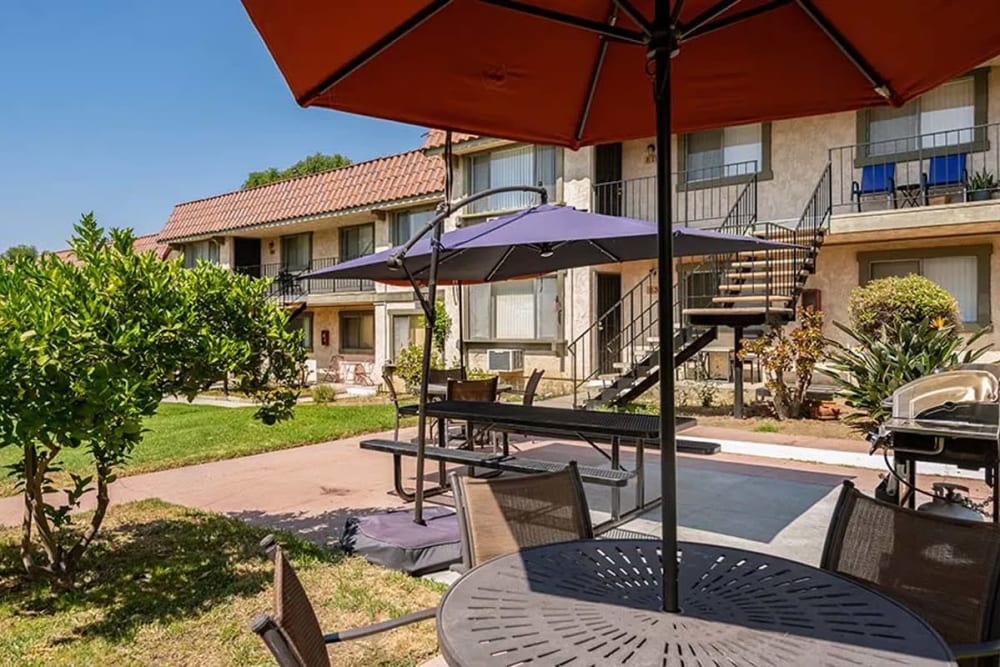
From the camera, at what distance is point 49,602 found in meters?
3.96

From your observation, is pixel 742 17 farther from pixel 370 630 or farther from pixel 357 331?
pixel 357 331

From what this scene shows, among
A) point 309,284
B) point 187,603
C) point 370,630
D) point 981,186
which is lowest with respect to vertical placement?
point 187,603

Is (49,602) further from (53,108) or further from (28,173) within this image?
(28,173)

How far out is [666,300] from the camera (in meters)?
2.02

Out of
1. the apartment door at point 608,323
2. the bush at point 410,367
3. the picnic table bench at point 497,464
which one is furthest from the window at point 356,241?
the picnic table bench at point 497,464

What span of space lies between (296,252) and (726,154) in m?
16.1

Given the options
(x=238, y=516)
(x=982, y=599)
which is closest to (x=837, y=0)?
(x=982, y=599)

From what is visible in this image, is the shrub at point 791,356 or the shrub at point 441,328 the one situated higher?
the shrub at point 441,328

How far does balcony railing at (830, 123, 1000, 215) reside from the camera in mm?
10984

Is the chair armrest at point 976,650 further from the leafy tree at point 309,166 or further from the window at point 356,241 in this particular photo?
the leafy tree at point 309,166

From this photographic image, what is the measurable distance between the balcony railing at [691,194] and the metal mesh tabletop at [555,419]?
828 cm

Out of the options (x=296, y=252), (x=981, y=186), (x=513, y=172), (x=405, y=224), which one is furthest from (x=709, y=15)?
(x=296, y=252)

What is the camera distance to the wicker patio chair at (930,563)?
2062 millimetres

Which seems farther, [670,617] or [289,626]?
[670,617]
